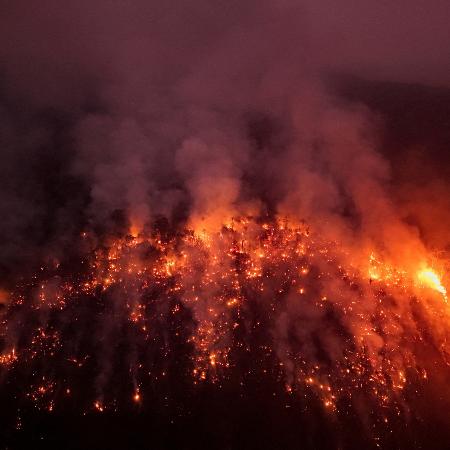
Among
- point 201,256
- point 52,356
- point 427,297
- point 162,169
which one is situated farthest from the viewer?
point 162,169

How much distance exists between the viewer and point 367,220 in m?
27.3

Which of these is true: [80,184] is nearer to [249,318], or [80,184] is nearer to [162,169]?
[162,169]

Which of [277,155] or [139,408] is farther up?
[277,155]

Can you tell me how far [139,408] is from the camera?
18.5 metres

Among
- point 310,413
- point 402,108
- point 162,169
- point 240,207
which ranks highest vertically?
point 402,108

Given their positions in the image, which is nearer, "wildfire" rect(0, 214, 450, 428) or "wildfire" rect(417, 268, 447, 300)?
"wildfire" rect(0, 214, 450, 428)

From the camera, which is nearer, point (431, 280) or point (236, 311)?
point (236, 311)

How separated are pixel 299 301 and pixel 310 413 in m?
6.63

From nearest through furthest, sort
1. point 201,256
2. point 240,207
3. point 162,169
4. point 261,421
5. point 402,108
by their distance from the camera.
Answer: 1. point 261,421
2. point 201,256
3. point 240,207
4. point 162,169
5. point 402,108

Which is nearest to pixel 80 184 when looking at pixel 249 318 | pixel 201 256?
pixel 201 256

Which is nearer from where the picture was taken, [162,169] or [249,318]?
[249,318]

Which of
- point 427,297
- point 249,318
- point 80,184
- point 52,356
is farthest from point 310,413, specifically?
point 80,184

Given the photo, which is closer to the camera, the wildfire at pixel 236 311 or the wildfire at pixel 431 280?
the wildfire at pixel 236 311

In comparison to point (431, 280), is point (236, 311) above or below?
above
